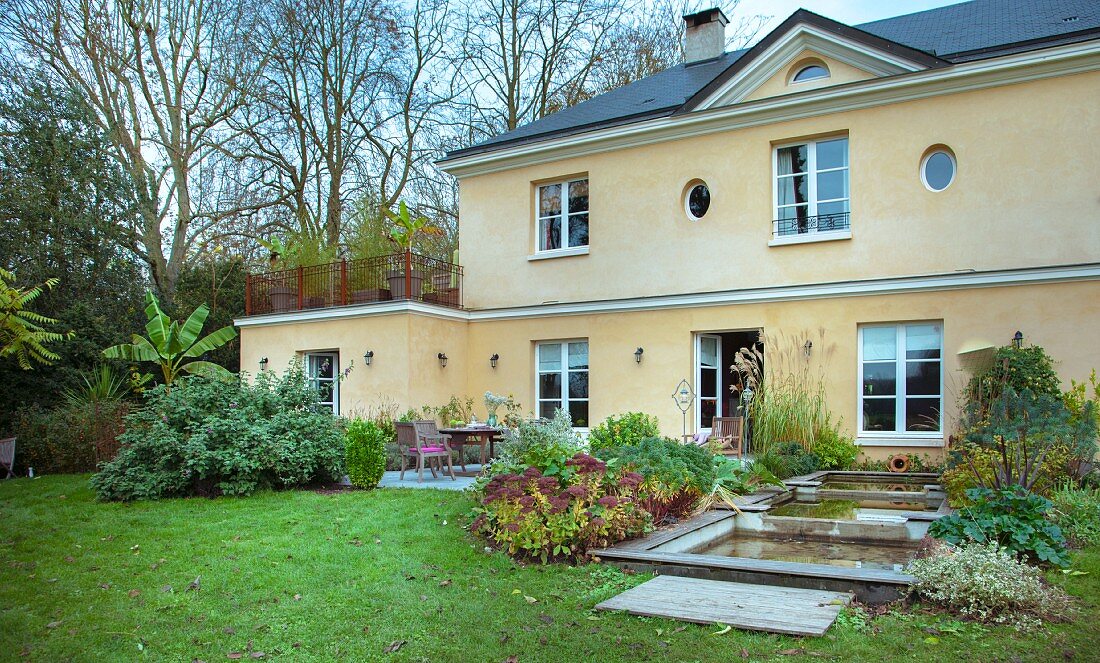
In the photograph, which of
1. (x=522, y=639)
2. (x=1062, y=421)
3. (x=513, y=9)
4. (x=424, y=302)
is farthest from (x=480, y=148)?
(x=522, y=639)

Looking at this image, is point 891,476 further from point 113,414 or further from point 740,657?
point 113,414

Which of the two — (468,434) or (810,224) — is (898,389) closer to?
(810,224)

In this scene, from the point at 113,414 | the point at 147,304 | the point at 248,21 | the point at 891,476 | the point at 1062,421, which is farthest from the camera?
the point at 248,21

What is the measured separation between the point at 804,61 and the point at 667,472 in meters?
9.32

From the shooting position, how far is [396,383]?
644 inches

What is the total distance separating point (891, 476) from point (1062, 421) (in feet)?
15.5

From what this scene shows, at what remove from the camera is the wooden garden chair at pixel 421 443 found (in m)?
12.6

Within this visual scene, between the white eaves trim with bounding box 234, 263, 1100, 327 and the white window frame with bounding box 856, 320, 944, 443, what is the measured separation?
0.59m

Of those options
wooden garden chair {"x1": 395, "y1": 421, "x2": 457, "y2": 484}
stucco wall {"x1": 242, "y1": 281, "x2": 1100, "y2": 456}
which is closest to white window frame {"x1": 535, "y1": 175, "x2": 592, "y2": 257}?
stucco wall {"x1": 242, "y1": 281, "x2": 1100, "y2": 456}

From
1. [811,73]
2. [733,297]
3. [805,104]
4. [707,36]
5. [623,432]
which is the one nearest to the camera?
[623,432]

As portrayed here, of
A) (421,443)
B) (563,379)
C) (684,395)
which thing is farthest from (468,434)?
(684,395)

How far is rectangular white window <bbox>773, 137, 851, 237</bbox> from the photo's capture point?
1418cm

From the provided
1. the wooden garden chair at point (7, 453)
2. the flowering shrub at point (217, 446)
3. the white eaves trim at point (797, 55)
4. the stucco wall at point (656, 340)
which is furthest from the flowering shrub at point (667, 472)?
the wooden garden chair at point (7, 453)

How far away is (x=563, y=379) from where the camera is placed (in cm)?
1656
